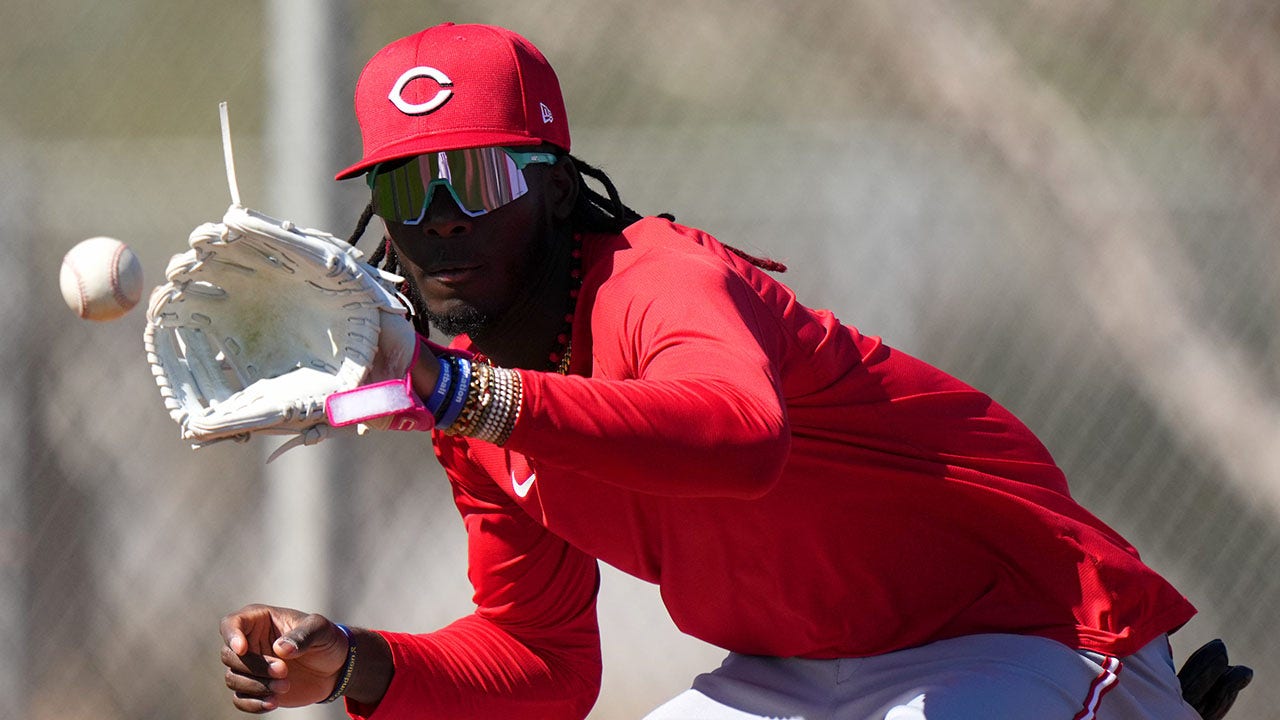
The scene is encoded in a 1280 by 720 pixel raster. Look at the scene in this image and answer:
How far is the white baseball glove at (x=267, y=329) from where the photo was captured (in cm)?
179

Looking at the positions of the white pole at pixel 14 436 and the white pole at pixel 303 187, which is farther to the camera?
the white pole at pixel 14 436

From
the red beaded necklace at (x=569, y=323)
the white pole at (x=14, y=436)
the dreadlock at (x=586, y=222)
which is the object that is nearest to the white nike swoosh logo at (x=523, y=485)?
the red beaded necklace at (x=569, y=323)

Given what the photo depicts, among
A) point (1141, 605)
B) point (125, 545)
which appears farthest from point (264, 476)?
point (1141, 605)

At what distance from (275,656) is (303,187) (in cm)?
191

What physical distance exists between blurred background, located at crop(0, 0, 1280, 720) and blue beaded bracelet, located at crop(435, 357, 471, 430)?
2512 mm

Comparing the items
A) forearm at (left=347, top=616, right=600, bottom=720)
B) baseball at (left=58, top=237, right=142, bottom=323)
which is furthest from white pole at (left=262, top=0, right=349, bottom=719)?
baseball at (left=58, top=237, right=142, bottom=323)

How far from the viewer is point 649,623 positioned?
14.1ft

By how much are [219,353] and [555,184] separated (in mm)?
729

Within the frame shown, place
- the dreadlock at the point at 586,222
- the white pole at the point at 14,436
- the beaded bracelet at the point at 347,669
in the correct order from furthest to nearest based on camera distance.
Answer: the white pole at the point at 14,436
the beaded bracelet at the point at 347,669
the dreadlock at the point at 586,222

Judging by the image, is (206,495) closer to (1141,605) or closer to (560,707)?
(560,707)

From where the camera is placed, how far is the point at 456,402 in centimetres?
171

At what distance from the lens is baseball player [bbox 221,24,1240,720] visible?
2.18 meters

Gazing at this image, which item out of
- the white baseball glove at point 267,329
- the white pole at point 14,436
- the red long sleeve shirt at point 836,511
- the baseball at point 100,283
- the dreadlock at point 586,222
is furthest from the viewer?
the white pole at point 14,436

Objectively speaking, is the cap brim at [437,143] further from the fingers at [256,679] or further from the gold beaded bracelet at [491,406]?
the fingers at [256,679]
